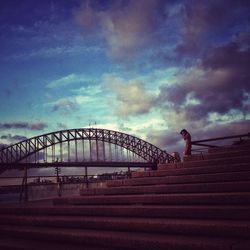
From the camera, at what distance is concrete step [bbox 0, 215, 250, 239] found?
3.46 m

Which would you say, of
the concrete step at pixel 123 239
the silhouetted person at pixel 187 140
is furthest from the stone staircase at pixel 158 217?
the silhouetted person at pixel 187 140

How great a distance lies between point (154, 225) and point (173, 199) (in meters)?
0.81

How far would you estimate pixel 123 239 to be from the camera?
12.5 ft

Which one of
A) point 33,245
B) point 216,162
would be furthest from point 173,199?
point 33,245

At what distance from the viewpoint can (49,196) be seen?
37.1ft

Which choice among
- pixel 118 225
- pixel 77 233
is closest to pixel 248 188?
pixel 118 225

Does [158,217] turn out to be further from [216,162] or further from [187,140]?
[187,140]

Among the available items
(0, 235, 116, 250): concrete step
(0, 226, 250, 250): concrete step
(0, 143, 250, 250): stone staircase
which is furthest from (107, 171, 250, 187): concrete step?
(0, 235, 116, 250): concrete step

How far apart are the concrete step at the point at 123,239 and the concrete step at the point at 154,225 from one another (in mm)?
107

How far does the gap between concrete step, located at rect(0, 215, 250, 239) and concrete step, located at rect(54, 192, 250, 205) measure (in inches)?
19.7

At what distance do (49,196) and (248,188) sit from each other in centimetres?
847

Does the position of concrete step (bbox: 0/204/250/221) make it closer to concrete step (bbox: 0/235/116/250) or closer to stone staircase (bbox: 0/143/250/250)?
stone staircase (bbox: 0/143/250/250)

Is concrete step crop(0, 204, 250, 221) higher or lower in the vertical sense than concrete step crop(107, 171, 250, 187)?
lower

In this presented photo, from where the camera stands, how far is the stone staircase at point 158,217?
356 centimetres
